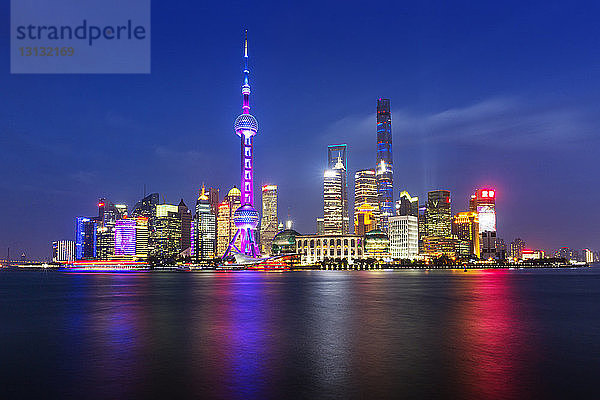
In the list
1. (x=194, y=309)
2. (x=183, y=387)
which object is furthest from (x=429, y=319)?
(x=183, y=387)

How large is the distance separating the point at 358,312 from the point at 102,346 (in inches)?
1209

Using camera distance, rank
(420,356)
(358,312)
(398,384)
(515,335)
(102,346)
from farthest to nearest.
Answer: (358,312) → (515,335) → (102,346) → (420,356) → (398,384)

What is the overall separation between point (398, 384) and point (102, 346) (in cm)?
2215

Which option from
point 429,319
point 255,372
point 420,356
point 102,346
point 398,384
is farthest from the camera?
point 429,319

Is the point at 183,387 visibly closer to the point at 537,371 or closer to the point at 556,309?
the point at 537,371

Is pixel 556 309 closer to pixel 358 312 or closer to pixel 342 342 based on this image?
pixel 358 312

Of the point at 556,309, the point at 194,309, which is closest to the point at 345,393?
the point at 194,309

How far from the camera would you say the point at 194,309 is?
63.9 meters

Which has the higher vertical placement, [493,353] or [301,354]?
[301,354]

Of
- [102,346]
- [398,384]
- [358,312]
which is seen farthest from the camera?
[358,312]

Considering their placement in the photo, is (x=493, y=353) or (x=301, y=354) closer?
(x=301, y=354)

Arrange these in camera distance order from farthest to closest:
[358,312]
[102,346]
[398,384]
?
[358,312] < [102,346] < [398,384]

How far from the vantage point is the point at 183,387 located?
25.3 meters

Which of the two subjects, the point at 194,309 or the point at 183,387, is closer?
the point at 183,387
